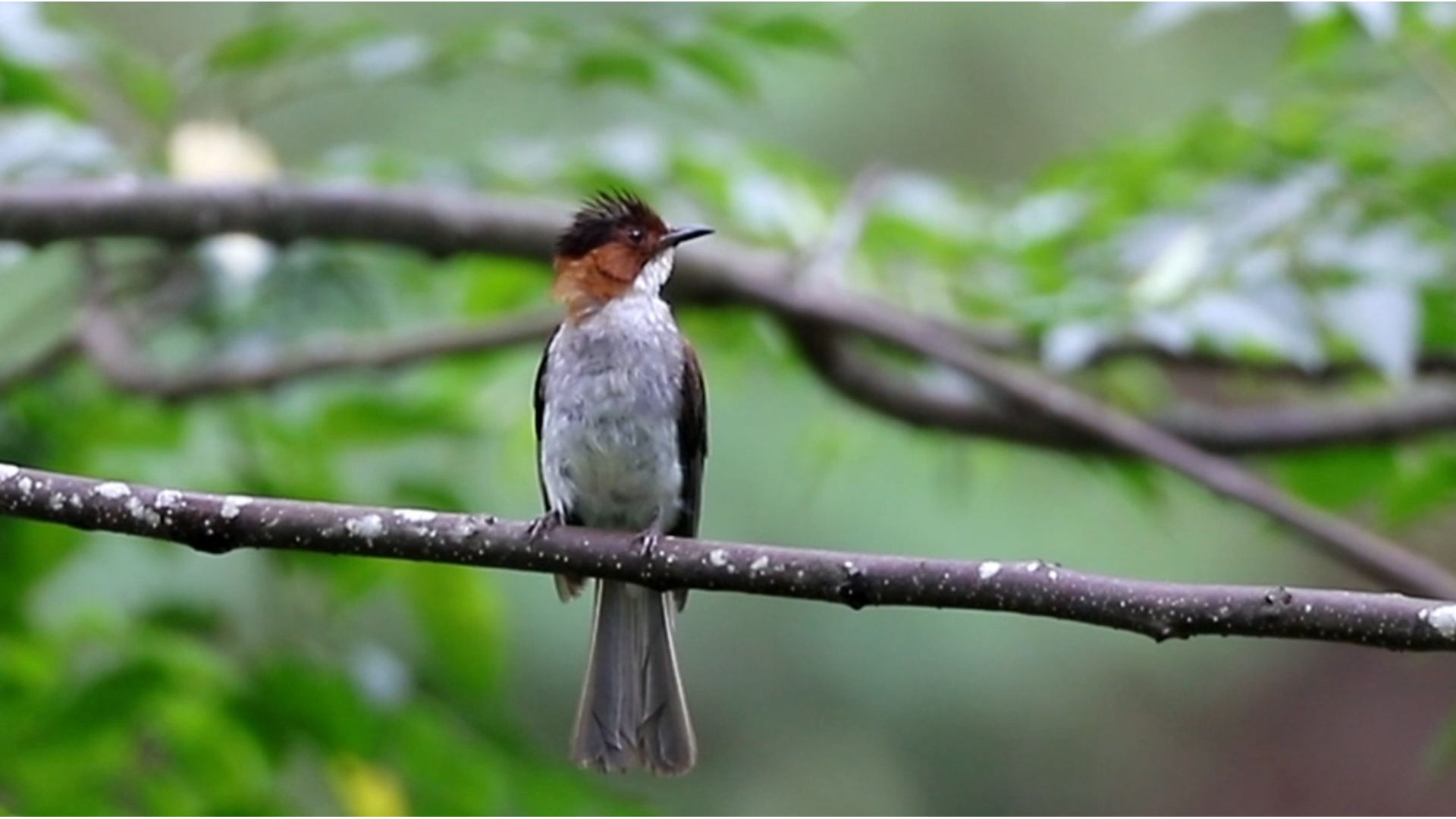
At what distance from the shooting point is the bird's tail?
13.1 ft

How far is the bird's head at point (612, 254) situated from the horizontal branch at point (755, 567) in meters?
1.60

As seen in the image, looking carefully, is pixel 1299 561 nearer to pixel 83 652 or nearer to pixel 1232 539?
pixel 1232 539

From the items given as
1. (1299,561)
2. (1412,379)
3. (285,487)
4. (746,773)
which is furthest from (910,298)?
(1299,561)

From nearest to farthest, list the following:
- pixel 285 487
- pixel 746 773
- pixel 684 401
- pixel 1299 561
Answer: pixel 684 401 < pixel 285 487 < pixel 746 773 < pixel 1299 561

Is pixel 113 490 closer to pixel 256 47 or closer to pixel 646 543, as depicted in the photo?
pixel 646 543

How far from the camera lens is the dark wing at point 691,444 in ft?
14.6

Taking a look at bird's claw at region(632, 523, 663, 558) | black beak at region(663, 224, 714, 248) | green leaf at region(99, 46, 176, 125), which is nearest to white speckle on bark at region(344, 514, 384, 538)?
bird's claw at region(632, 523, 663, 558)

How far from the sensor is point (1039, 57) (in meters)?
10.8

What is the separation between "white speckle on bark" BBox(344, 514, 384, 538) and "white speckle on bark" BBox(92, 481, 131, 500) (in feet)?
1.00

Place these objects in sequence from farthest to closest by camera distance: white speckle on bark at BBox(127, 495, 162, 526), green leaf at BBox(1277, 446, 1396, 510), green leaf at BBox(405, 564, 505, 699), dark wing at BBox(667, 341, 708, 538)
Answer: green leaf at BBox(1277, 446, 1396, 510), green leaf at BBox(405, 564, 505, 699), dark wing at BBox(667, 341, 708, 538), white speckle on bark at BBox(127, 495, 162, 526)

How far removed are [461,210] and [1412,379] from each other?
2258 millimetres

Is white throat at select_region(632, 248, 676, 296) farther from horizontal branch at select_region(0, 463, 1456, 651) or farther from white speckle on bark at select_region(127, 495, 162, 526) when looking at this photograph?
white speckle on bark at select_region(127, 495, 162, 526)

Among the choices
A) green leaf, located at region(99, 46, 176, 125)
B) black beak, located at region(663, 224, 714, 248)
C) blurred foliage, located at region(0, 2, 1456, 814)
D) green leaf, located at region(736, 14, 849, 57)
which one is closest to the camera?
blurred foliage, located at region(0, 2, 1456, 814)

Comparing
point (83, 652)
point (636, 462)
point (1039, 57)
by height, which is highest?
point (1039, 57)
